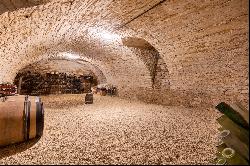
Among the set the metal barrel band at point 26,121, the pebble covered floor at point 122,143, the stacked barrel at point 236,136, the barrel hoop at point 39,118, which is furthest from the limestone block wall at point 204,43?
the metal barrel band at point 26,121

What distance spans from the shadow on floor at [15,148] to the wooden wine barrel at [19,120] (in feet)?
0.24

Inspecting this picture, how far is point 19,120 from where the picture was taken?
260 centimetres

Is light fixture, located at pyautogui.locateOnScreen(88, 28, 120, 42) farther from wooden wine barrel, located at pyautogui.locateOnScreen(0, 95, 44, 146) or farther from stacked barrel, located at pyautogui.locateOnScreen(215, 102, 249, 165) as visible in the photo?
stacked barrel, located at pyautogui.locateOnScreen(215, 102, 249, 165)

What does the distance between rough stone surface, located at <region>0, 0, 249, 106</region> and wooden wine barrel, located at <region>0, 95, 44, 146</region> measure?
1.25 metres

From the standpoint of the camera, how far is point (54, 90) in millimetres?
12797

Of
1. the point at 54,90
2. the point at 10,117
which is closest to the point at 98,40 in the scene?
the point at 10,117

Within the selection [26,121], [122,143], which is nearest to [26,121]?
[26,121]

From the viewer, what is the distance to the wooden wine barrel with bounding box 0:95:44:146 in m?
2.54

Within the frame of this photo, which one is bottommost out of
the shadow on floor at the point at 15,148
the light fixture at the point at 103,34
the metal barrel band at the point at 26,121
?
the shadow on floor at the point at 15,148

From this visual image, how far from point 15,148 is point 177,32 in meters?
3.84

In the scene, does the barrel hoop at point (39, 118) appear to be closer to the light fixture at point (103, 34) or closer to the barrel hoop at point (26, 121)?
the barrel hoop at point (26, 121)

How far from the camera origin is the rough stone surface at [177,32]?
3695 mm

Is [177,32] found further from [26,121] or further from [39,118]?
[26,121]

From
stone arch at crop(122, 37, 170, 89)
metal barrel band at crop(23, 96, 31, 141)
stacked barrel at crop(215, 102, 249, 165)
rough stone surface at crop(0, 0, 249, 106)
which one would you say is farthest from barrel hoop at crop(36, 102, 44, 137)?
stone arch at crop(122, 37, 170, 89)
